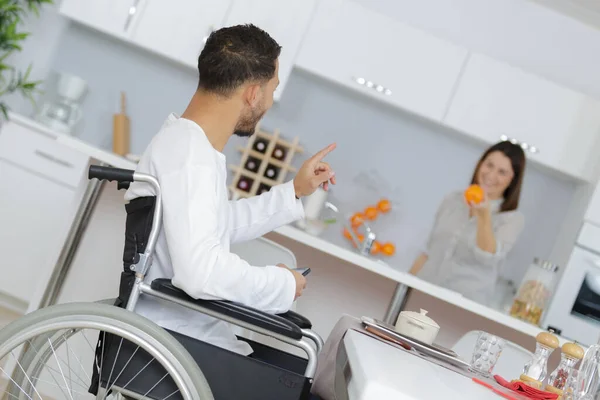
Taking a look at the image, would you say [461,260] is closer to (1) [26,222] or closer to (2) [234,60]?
(1) [26,222]

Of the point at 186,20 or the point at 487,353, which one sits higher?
the point at 186,20

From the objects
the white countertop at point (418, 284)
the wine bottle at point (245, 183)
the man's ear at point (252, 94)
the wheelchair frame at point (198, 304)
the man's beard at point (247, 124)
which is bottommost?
the wheelchair frame at point (198, 304)

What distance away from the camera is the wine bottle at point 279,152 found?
173 inches

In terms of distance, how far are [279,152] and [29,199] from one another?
1533mm

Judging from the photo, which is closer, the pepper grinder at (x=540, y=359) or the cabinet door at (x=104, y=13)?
the pepper grinder at (x=540, y=359)

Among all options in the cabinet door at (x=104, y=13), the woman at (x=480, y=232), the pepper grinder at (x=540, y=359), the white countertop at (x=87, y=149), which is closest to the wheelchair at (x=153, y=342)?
A: the pepper grinder at (x=540, y=359)

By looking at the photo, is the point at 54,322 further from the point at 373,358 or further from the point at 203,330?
the point at 373,358

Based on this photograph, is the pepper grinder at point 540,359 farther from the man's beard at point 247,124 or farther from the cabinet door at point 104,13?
the cabinet door at point 104,13

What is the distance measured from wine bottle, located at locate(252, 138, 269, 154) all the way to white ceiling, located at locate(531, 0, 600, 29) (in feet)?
5.84

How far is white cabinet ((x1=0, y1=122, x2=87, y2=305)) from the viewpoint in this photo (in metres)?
3.26

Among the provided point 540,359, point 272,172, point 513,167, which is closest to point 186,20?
point 272,172

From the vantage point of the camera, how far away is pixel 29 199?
331 centimetres

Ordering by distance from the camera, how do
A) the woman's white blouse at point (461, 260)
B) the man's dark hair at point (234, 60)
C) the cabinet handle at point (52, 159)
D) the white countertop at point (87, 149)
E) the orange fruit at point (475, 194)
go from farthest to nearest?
the woman's white blouse at point (461, 260)
the cabinet handle at point (52, 159)
the orange fruit at point (475, 194)
the white countertop at point (87, 149)
the man's dark hair at point (234, 60)

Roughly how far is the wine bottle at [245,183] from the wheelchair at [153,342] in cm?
284
